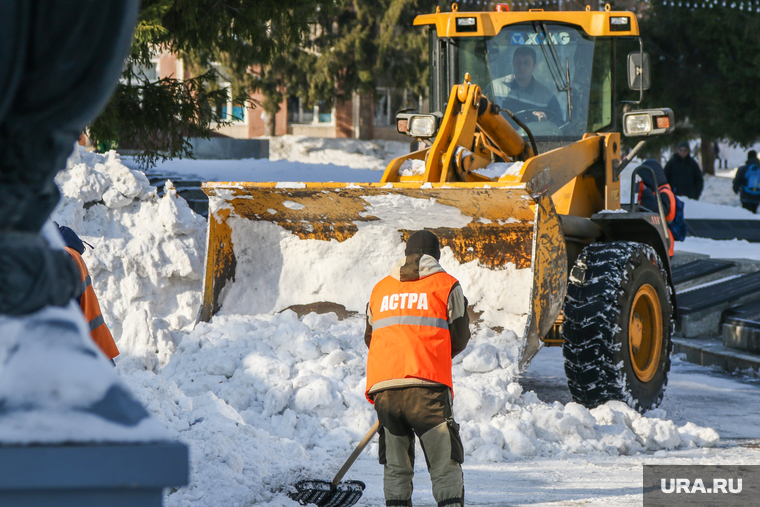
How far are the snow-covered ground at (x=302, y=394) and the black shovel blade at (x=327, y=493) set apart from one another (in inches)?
3.4

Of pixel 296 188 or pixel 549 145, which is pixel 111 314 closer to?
pixel 296 188

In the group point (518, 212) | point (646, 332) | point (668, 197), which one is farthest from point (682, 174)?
point (518, 212)

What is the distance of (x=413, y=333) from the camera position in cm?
366

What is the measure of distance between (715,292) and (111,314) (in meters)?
6.39

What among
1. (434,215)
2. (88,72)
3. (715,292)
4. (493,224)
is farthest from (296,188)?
(715,292)

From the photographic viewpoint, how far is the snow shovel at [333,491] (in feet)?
13.3

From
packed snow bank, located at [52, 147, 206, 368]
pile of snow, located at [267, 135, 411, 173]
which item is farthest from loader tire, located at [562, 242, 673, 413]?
pile of snow, located at [267, 135, 411, 173]

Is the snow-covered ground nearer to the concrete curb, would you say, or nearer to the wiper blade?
the concrete curb

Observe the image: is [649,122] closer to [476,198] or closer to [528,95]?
[528,95]

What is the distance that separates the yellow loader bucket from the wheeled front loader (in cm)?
1

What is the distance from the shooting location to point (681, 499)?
427cm

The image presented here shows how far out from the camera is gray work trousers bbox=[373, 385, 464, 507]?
11.8 ft

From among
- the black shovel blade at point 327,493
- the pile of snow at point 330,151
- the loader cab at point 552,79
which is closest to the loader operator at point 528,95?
the loader cab at point 552,79

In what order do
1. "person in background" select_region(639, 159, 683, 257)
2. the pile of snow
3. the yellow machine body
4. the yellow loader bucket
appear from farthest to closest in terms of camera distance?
the pile of snow
"person in background" select_region(639, 159, 683, 257)
the yellow loader bucket
the yellow machine body
